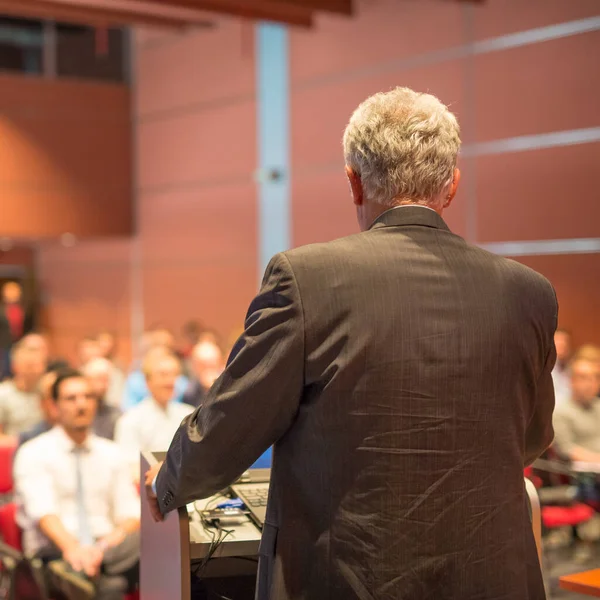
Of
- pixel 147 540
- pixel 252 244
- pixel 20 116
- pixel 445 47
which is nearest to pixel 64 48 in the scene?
pixel 20 116

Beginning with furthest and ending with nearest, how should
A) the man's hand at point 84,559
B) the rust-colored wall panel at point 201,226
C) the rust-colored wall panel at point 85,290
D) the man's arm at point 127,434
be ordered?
the rust-colored wall panel at point 85,290 → the rust-colored wall panel at point 201,226 → the man's arm at point 127,434 → the man's hand at point 84,559

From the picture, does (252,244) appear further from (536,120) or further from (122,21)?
(536,120)

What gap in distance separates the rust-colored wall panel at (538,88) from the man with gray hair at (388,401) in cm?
522

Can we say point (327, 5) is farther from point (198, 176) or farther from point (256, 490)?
point (256, 490)

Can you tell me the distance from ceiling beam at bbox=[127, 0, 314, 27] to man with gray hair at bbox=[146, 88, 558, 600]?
245 inches

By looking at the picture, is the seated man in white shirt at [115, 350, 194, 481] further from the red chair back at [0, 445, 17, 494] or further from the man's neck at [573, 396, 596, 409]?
the man's neck at [573, 396, 596, 409]

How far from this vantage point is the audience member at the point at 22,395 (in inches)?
242

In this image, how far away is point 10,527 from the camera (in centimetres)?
387

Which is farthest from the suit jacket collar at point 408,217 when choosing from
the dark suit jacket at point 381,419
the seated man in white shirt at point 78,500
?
the seated man in white shirt at point 78,500

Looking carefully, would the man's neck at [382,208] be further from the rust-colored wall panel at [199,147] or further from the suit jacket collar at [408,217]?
the rust-colored wall panel at [199,147]

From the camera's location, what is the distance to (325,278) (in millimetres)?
1400

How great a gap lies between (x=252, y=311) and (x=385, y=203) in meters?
0.28

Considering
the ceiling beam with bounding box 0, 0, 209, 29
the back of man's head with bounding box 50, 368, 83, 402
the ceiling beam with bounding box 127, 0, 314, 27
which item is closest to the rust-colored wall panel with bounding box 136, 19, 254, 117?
the ceiling beam with bounding box 0, 0, 209, 29

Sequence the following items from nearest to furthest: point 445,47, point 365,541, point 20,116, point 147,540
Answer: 1. point 365,541
2. point 147,540
3. point 445,47
4. point 20,116
